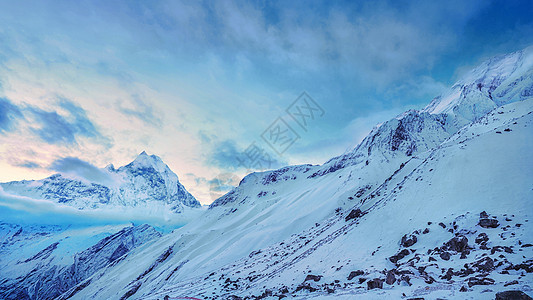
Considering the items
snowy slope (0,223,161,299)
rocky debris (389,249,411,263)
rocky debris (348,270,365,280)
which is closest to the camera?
rocky debris (348,270,365,280)

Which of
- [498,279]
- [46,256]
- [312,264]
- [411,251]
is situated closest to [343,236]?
[312,264]

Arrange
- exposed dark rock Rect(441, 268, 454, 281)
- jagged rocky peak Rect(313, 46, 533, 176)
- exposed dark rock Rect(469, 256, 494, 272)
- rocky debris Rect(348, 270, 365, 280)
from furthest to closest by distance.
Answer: jagged rocky peak Rect(313, 46, 533, 176) → rocky debris Rect(348, 270, 365, 280) → exposed dark rock Rect(441, 268, 454, 281) → exposed dark rock Rect(469, 256, 494, 272)

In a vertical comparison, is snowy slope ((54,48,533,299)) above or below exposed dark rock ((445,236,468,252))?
above

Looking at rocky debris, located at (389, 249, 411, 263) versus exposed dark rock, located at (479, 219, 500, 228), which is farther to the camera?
rocky debris, located at (389, 249, 411, 263)

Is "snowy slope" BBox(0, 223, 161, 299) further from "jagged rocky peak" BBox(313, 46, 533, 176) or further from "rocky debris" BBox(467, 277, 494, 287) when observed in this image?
"rocky debris" BBox(467, 277, 494, 287)

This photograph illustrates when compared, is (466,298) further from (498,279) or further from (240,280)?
(240,280)

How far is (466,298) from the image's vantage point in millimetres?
7559

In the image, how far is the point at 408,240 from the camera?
55.0 feet

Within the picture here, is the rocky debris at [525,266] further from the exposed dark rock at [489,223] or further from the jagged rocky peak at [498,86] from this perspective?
the jagged rocky peak at [498,86]

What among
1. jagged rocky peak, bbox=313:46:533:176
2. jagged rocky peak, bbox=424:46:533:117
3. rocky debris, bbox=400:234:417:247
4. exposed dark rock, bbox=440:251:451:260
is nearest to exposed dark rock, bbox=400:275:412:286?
exposed dark rock, bbox=440:251:451:260

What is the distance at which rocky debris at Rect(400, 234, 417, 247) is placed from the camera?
16.4 meters

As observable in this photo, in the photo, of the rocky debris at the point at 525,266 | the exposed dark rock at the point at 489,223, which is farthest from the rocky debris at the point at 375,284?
the exposed dark rock at the point at 489,223

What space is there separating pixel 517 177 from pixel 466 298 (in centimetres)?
1732

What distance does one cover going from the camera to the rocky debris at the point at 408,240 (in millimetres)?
16406
